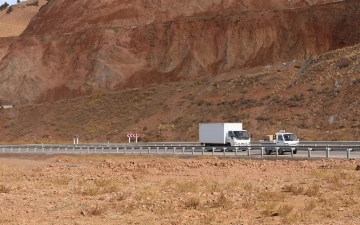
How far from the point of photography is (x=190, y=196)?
18359 mm

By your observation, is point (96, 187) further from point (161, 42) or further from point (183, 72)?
point (161, 42)

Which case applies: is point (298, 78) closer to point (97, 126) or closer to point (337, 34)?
point (337, 34)

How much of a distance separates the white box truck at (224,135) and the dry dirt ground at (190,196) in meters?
12.4

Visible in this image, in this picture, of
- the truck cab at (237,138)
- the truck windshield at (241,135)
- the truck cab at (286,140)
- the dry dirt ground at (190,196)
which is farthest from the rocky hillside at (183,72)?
the dry dirt ground at (190,196)

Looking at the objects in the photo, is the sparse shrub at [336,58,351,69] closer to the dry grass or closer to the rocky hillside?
the rocky hillside

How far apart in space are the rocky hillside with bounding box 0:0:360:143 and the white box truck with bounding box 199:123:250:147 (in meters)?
9.00

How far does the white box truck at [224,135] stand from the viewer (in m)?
42.0

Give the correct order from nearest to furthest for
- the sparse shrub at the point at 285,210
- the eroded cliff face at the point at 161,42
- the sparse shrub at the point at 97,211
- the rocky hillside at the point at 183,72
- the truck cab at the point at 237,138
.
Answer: the sparse shrub at the point at 285,210
the sparse shrub at the point at 97,211
the truck cab at the point at 237,138
the rocky hillside at the point at 183,72
the eroded cliff face at the point at 161,42

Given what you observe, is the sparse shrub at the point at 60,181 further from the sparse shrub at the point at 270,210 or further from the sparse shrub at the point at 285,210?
the sparse shrub at the point at 285,210

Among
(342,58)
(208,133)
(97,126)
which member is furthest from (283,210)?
(97,126)

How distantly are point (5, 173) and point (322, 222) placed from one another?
18.9 meters

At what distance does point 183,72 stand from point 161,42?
27.9 ft

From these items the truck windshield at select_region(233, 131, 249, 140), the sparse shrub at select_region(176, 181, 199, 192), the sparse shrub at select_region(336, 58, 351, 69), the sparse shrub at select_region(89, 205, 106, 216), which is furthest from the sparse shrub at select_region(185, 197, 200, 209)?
the sparse shrub at select_region(336, 58, 351, 69)

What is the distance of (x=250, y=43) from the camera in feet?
269
